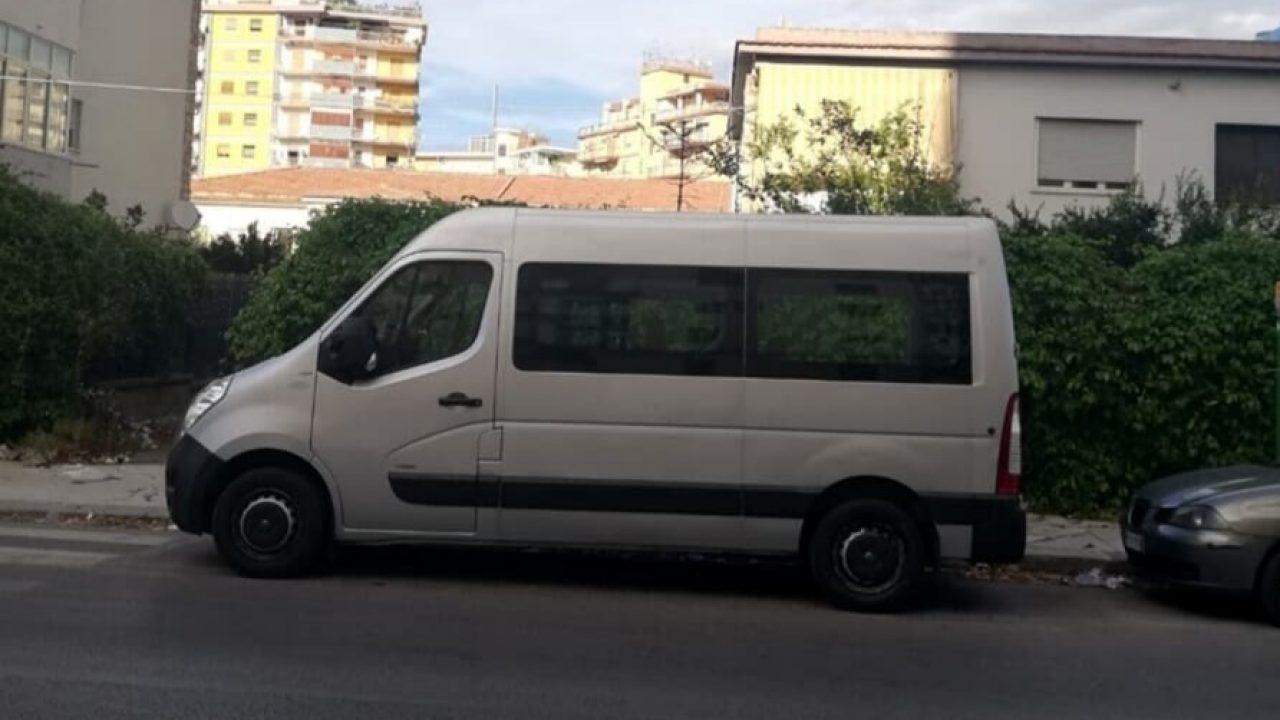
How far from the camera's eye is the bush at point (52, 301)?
49.4 ft

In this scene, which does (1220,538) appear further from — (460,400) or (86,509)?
(86,509)

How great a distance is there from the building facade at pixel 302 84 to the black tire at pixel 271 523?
315ft

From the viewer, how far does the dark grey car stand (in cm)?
948

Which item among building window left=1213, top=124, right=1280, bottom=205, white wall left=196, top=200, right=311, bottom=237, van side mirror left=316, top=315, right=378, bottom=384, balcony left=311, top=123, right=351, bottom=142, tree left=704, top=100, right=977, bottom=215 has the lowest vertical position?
van side mirror left=316, top=315, right=378, bottom=384

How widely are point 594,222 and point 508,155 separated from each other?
119 meters

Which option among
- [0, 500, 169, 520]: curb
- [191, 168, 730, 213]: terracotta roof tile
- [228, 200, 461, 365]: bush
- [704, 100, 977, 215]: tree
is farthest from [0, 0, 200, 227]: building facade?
[0, 500, 169, 520]: curb

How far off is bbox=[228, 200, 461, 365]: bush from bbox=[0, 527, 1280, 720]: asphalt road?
4.04 meters

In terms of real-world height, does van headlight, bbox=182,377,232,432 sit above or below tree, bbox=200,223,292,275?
below

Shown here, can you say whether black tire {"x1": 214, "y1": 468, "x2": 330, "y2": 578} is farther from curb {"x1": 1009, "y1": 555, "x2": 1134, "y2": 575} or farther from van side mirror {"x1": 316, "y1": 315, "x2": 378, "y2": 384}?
curb {"x1": 1009, "y1": 555, "x2": 1134, "y2": 575}

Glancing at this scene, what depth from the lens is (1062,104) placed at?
1000 inches

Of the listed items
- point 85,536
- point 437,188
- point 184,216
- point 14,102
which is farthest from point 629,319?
point 437,188

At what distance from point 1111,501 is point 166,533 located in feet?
27.0

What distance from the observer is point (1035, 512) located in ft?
44.2

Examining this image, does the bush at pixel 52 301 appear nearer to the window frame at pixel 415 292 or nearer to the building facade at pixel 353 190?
the window frame at pixel 415 292
